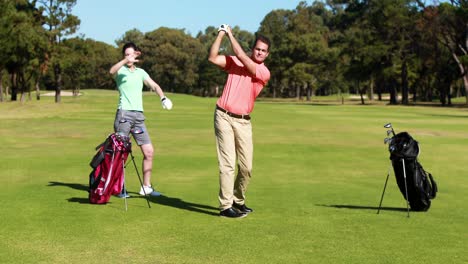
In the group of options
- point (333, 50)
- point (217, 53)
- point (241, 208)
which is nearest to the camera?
point (217, 53)

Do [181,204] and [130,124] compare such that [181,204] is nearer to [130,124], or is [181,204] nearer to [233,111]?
[130,124]

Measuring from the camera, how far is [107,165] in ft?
30.6

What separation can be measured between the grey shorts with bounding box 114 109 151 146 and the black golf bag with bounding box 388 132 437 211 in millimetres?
3909

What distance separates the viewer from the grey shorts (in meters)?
9.92

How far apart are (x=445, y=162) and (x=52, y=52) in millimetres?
62468

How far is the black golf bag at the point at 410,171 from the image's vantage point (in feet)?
28.1

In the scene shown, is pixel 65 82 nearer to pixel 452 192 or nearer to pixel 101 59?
pixel 101 59

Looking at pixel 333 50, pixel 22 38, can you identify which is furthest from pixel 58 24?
pixel 333 50

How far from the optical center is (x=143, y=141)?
1036 cm

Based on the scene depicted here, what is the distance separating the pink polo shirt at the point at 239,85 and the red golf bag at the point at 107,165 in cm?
180

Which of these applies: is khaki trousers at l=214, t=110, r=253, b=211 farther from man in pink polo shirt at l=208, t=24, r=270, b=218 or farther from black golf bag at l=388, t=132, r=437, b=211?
black golf bag at l=388, t=132, r=437, b=211

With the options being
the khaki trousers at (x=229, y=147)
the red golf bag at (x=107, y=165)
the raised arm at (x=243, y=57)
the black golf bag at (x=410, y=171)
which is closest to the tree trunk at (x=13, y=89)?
the red golf bag at (x=107, y=165)

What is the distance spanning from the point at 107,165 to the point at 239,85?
2.39 metres

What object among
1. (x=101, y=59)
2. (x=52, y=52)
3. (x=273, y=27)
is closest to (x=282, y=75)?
(x=273, y=27)
